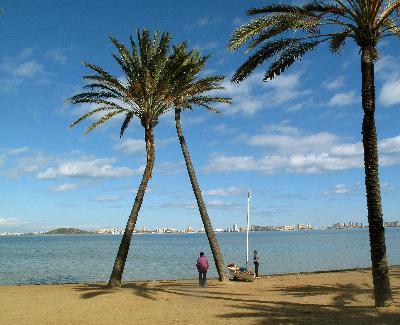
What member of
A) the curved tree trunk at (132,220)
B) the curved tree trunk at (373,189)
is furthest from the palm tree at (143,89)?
the curved tree trunk at (373,189)

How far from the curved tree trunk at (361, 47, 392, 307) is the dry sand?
679mm

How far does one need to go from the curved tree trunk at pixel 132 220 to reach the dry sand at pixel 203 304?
69 cm

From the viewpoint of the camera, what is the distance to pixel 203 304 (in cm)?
1458

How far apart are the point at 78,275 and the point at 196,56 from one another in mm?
25621

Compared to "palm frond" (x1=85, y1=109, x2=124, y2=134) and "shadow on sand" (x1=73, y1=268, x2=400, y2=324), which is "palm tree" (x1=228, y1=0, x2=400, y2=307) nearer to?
"shadow on sand" (x1=73, y1=268, x2=400, y2=324)

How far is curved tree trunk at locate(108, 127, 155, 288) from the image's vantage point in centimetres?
1914

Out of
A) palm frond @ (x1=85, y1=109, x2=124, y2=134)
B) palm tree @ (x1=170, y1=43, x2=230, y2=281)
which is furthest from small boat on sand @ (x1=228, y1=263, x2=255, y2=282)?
palm frond @ (x1=85, y1=109, x2=124, y2=134)

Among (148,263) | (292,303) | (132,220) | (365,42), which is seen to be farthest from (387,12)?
(148,263)

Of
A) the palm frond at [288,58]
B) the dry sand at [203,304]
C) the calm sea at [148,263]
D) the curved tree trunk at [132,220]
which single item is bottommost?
the calm sea at [148,263]

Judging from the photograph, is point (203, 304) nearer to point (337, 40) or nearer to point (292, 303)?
point (292, 303)

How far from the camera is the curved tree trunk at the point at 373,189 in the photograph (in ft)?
39.7

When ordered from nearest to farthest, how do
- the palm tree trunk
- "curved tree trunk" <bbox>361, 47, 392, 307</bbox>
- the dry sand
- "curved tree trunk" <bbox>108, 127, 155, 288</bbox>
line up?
the dry sand
"curved tree trunk" <bbox>361, 47, 392, 307</bbox>
"curved tree trunk" <bbox>108, 127, 155, 288</bbox>
the palm tree trunk

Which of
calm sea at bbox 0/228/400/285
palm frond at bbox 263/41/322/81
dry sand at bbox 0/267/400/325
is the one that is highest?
palm frond at bbox 263/41/322/81

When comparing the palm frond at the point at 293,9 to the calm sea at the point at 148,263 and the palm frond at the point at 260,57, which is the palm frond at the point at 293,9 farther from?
the calm sea at the point at 148,263
